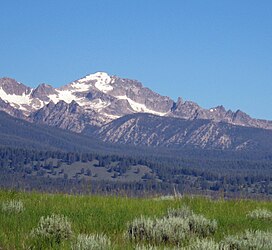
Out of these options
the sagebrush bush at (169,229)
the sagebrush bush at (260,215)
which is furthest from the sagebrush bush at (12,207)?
the sagebrush bush at (260,215)

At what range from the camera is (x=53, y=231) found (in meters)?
10.2

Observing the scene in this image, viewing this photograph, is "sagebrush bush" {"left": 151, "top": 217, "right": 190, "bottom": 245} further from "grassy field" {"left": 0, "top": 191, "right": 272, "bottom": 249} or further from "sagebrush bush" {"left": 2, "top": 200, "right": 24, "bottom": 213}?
"sagebrush bush" {"left": 2, "top": 200, "right": 24, "bottom": 213}

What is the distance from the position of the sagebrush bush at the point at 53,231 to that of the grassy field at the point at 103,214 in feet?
0.64

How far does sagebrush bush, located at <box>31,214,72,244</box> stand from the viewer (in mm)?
9984

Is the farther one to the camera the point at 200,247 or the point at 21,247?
the point at 21,247

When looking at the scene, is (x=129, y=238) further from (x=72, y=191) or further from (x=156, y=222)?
(x=72, y=191)

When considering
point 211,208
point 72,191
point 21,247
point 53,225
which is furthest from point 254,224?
point 72,191

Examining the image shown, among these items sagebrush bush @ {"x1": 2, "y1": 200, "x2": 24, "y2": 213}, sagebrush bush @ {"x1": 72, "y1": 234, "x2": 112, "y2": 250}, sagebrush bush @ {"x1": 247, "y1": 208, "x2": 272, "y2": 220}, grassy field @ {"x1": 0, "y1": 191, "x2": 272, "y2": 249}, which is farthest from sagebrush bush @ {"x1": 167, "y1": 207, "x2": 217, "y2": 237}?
sagebrush bush @ {"x1": 2, "y1": 200, "x2": 24, "y2": 213}

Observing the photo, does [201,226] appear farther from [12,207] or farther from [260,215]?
[12,207]

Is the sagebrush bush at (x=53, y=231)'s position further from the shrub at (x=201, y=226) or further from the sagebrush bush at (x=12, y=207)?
the shrub at (x=201, y=226)

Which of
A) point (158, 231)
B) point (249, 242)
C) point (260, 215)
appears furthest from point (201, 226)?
point (260, 215)

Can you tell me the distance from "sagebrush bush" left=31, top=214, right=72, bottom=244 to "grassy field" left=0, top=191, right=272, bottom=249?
19 centimetres

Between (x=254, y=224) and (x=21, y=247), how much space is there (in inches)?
216

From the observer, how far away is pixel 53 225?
1038 centimetres
